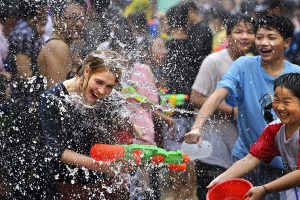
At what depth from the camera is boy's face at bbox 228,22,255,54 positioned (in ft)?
21.3

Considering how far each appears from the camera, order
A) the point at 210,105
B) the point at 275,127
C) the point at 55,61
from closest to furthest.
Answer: the point at 275,127, the point at 210,105, the point at 55,61

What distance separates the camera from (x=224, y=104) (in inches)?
250

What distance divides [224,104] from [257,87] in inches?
21.7

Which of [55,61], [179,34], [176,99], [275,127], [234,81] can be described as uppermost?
[179,34]

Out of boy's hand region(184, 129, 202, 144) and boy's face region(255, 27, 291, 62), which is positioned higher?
boy's face region(255, 27, 291, 62)

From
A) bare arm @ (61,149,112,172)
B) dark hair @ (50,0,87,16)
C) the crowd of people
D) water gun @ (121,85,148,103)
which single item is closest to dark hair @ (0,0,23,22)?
the crowd of people

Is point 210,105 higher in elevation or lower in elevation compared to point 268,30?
lower

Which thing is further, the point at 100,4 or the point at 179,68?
the point at 100,4

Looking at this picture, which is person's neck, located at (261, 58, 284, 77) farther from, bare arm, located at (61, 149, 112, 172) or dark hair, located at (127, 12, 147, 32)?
bare arm, located at (61, 149, 112, 172)

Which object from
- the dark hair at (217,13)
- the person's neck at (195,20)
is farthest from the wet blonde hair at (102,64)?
the dark hair at (217,13)

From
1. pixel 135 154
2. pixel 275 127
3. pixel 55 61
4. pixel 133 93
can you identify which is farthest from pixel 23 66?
pixel 275 127

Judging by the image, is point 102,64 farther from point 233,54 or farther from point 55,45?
point 233,54

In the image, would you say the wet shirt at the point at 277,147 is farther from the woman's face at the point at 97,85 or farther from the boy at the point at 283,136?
the woman's face at the point at 97,85

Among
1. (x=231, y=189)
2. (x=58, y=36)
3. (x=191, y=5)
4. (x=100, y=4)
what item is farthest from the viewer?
(x=191, y=5)
